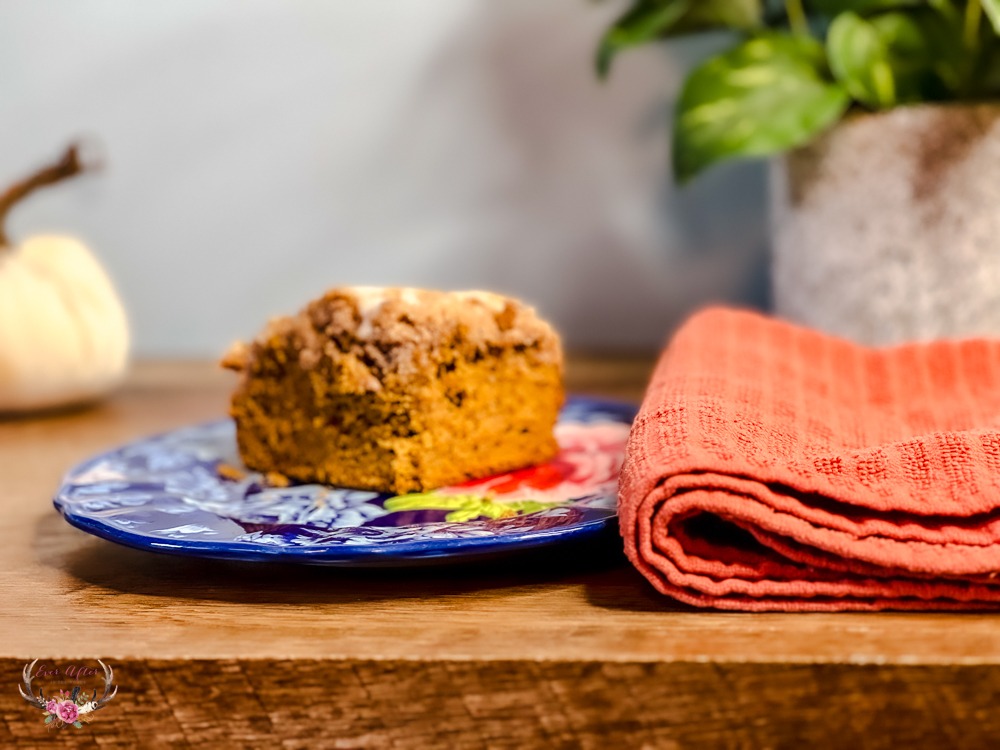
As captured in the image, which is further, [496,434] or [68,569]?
[496,434]

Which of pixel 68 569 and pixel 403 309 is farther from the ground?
pixel 403 309

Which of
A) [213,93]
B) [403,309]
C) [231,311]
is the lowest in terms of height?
[231,311]

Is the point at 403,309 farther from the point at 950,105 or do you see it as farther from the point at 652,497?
the point at 950,105

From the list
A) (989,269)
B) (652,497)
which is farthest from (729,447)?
(989,269)

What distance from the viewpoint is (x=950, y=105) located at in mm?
1029

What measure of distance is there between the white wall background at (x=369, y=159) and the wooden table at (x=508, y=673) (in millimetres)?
955

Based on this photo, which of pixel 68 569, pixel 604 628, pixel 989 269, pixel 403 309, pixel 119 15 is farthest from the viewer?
pixel 119 15

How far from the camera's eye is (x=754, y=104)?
103cm

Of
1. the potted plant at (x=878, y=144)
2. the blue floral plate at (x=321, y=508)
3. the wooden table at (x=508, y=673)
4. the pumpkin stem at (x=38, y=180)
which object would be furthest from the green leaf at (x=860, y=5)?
the pumpkin stem at (x=38, y=180)

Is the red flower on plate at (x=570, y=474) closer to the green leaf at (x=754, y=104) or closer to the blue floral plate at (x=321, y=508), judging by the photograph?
the blue floral plate at (x=321, y=508)

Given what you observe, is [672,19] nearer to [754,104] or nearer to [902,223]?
[754,104]

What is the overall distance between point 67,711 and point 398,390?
1.07ft

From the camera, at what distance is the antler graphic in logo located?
1.59ft

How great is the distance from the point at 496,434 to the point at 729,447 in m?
0.29
